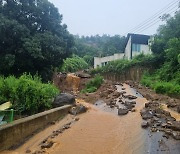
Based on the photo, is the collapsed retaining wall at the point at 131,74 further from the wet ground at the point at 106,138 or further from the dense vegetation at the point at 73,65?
the wet ground at the point at 106,138

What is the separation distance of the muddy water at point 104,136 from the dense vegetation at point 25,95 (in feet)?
6.01

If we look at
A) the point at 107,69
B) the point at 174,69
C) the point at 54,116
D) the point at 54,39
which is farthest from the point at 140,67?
the point at 54,116

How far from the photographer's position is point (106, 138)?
872cm

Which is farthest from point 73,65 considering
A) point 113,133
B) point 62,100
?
point 113,133

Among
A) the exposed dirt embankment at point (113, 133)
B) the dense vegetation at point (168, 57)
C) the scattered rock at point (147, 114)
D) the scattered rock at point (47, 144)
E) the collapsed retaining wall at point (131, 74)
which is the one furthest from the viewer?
the collapsed retaining wall at point (131, 74)

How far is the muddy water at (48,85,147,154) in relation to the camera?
25.7ft

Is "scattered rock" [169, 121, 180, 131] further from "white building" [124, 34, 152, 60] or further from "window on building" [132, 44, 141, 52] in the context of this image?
"window on building" [132, 44, 141, 52]

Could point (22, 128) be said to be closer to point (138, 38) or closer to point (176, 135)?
point (176, 135)

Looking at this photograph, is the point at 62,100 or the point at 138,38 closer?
the point at 62,100

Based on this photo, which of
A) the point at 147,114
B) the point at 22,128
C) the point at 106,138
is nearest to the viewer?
the point at 106,138

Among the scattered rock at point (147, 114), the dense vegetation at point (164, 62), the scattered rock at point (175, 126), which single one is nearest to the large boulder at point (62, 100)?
the scattered rock at point (147, 114)

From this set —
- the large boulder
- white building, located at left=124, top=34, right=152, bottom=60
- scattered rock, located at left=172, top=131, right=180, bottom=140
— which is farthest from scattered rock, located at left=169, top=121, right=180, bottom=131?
white building, located at left=124, top=34, right=152, bottom=60

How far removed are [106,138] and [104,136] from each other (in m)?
0.21

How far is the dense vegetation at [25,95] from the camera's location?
1107 centimetres
